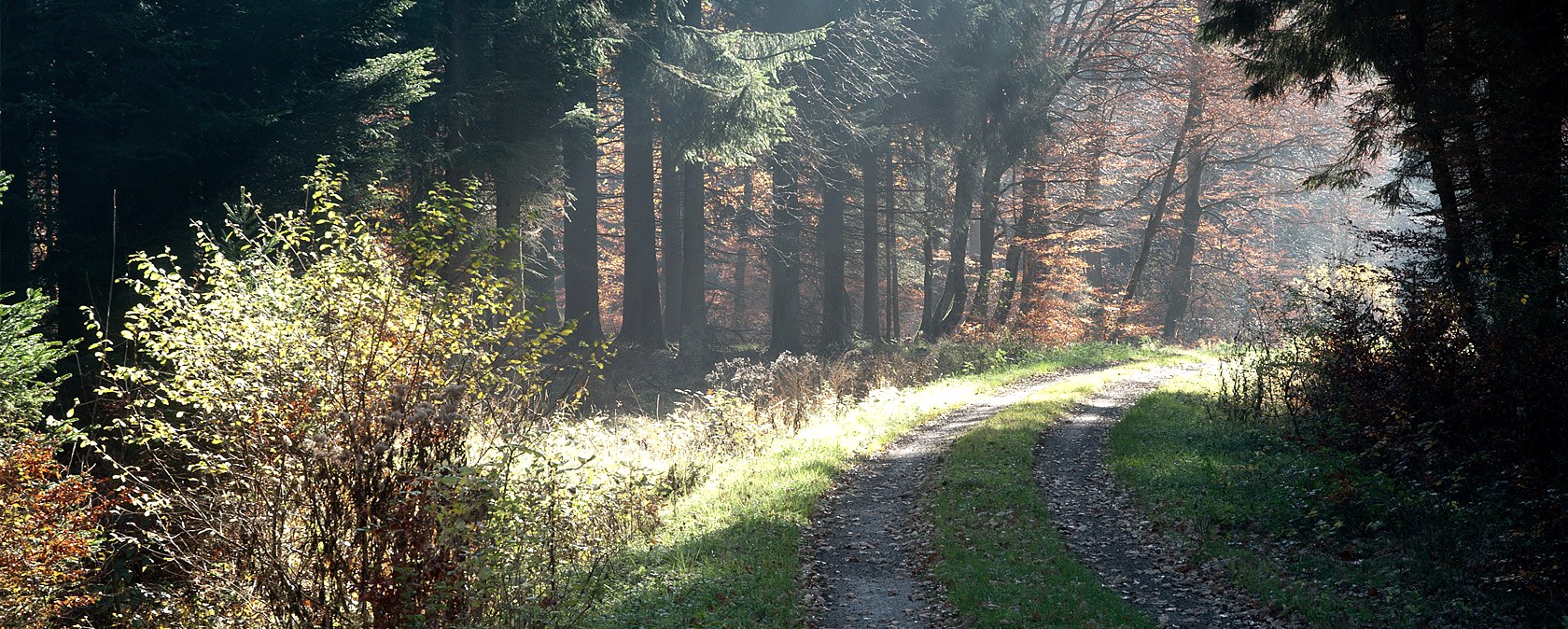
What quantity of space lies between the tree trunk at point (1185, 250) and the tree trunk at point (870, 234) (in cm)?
1218

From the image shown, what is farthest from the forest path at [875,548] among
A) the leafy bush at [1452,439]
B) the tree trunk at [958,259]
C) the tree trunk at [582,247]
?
the tree trunk at [582,247]

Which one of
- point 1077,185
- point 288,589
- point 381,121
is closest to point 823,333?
point 1077,185

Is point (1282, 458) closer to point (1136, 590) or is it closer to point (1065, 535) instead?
point (1065, 535)

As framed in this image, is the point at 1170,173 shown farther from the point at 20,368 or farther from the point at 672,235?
the point at 20,368

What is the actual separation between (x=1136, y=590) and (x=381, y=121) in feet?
52.1

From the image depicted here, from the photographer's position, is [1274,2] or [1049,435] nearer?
[1274,2]

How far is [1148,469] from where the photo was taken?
38.0 feet

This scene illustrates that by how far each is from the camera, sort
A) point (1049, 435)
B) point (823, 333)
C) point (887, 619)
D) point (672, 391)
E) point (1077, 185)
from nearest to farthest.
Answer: point (887, 619), point (1049, 435), point (672, 391), point (823, 333), point (1077, 185)

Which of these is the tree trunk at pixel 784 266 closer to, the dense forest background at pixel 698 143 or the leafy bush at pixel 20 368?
the dense forest background at pixel 698 143

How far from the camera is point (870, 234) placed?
3058 cm

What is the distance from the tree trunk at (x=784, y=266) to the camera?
2970cm

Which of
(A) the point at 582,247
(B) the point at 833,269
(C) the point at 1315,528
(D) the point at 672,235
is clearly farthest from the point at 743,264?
(C) the point at 1315,528

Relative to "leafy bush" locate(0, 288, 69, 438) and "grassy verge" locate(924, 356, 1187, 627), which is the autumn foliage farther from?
"grassy verge" locate(924, 356, 1187, 627)

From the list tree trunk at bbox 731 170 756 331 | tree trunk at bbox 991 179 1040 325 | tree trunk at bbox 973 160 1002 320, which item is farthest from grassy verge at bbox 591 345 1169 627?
tree trunk at bbox 731 170 756 331
